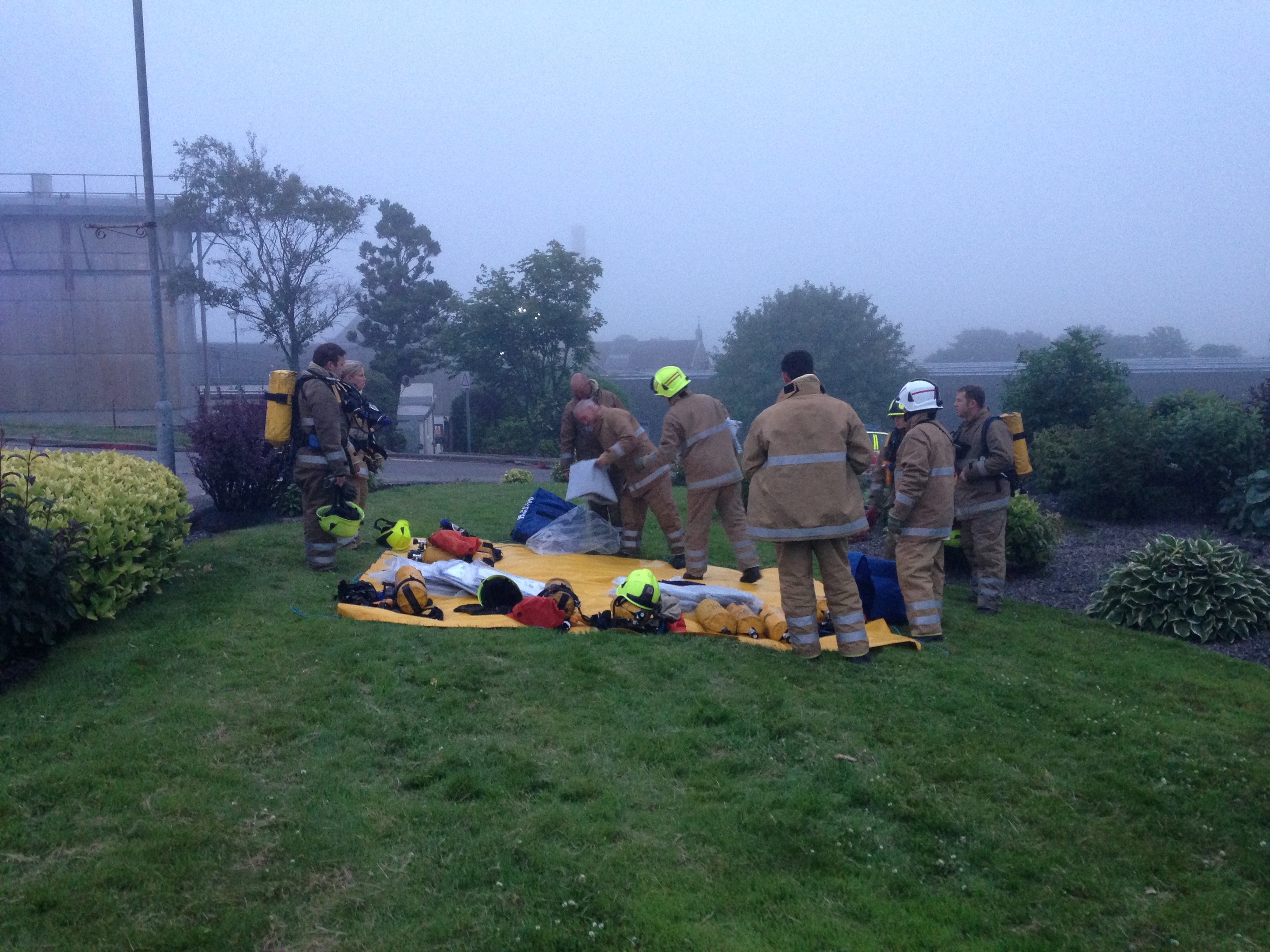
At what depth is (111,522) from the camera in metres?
5.74

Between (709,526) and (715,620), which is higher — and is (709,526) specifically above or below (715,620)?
above

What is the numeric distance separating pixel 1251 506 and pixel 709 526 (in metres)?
5.79

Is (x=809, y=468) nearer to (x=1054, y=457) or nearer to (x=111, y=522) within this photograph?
(x=111, y=522)

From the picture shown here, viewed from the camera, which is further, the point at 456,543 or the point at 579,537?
the point at 579,537

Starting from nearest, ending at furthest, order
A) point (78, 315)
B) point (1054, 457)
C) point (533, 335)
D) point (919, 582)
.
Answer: point (919, 582) → point (1054, 457) → point (533, 335) → point (78, 315)

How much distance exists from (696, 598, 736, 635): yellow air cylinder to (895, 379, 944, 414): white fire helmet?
6.79ft

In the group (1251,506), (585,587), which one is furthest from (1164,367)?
(585,587)

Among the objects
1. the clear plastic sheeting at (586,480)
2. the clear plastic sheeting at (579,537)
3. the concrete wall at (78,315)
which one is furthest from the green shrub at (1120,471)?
the concrete wall at (78,315)

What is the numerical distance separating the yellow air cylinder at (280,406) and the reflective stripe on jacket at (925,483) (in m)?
4.91

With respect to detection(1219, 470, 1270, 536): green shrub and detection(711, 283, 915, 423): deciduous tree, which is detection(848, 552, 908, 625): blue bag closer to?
detection(1219, 470, 1270, 536): green shrub

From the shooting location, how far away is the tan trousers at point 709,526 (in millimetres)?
8055

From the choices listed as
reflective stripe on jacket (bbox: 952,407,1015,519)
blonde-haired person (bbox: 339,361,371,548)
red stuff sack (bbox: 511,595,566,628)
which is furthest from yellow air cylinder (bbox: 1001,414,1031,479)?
blonde-haired person (bbox: 339,361,371,548)

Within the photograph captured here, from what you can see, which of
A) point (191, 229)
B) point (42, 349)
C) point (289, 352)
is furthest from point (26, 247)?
point (289, 352)

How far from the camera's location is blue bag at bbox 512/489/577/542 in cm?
983
